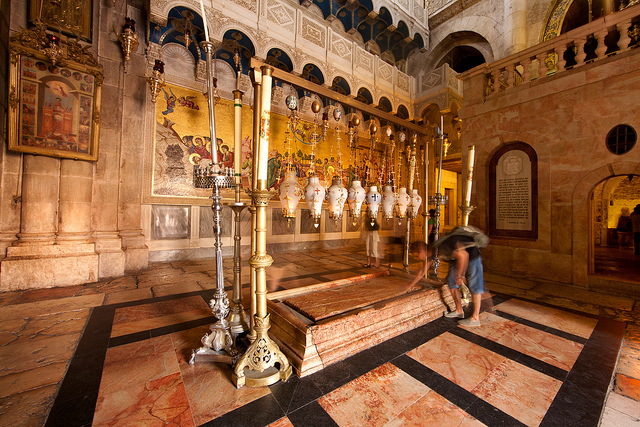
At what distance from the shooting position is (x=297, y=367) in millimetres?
1824

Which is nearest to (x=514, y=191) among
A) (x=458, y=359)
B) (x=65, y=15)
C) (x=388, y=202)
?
(x=388, y=202)

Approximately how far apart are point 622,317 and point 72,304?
720 cm

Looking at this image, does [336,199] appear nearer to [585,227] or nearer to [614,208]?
[585,227]

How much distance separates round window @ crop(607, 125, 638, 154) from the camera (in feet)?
13.6

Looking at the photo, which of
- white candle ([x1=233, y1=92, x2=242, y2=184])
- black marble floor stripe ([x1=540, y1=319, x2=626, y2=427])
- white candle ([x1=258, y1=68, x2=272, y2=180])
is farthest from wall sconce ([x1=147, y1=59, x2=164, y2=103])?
black marble floor stripe ([x1=540, y1=319, x2=626, y2=427])

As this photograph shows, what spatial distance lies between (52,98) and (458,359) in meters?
6.89

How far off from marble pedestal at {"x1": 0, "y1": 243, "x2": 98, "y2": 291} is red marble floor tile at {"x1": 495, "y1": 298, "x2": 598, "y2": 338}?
260 inches

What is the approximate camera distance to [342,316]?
2295 millimetres

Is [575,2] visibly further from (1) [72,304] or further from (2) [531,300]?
(1) [72,304]

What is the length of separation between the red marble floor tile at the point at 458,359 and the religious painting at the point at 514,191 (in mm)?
4305

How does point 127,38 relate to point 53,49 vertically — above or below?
above

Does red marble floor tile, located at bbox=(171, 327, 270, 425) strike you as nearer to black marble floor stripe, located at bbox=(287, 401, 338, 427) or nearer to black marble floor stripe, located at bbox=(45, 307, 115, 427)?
black marble floor stripe, located at bbox=(287, 401, 338, 427)

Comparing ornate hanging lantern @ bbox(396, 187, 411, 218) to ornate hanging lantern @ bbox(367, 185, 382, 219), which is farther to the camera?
ornate hanging lantern @ bbox(396, 187, 411, 218)

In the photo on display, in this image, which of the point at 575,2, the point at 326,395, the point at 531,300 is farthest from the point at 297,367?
the point at 575,2
